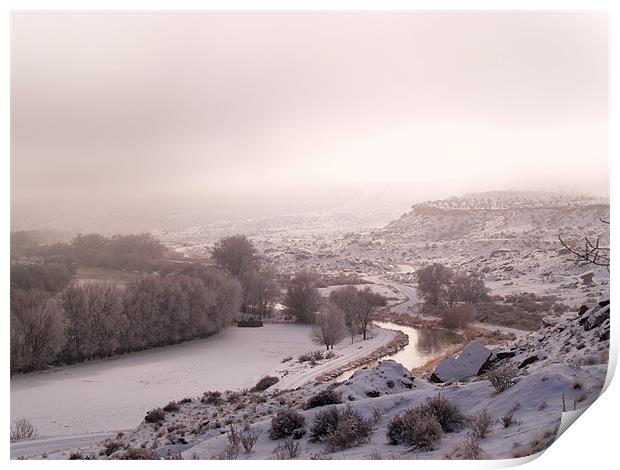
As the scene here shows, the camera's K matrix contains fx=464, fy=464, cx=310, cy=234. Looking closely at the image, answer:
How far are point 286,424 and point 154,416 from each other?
209 centimetres

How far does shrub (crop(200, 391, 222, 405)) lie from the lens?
591cm

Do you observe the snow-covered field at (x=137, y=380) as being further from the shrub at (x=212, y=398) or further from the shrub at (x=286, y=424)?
the shrub at (x=286, y=424)

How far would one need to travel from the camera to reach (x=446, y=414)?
3881 millimetres

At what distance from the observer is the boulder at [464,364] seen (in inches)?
219

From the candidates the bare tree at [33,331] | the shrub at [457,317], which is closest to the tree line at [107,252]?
the bare tree at [33,331]

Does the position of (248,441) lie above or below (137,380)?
above

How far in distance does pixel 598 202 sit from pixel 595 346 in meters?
1.61

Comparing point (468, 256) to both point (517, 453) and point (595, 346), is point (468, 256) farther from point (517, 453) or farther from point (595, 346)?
point (517, 453)

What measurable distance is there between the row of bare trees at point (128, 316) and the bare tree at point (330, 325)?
4.78ft

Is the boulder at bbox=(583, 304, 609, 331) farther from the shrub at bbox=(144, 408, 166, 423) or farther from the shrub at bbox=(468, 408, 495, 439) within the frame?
the shrub at bbox=(144, 408, 166, 423)

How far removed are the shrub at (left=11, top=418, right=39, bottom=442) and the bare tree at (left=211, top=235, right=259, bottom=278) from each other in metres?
3.24

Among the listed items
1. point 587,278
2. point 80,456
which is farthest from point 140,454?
point 587,278

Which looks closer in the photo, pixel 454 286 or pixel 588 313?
pixel 588 313

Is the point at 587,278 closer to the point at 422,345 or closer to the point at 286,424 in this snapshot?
the point at 422,345
